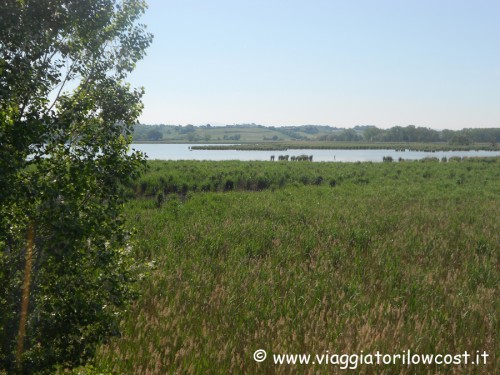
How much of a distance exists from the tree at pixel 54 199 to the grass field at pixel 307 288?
1.22 m

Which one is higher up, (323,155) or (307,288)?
(323,155)

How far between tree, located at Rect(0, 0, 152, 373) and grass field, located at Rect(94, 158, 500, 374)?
1.22 meters

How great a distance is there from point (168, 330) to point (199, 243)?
206 inches

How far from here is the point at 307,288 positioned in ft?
24.8

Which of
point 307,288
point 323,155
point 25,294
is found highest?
point 25,294

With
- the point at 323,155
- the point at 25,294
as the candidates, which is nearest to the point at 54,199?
the point at 25,294

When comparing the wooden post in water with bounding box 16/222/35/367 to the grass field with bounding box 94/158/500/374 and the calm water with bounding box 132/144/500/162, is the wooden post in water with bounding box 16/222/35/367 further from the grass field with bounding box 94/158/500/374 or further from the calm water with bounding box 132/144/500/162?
the calm water with bounding box 132/144/500/162

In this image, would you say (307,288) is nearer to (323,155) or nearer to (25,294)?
(25,294)

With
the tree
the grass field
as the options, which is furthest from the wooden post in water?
the grass field

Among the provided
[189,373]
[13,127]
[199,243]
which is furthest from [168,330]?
[199,243]

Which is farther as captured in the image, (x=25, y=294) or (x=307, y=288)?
(x=307, y=288)

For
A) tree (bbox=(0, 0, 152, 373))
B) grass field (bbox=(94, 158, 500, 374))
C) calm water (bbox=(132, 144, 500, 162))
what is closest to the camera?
tree (bbox=(0, 0, 152, 373))

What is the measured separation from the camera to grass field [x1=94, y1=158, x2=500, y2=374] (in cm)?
528

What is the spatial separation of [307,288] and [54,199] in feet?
17.5
